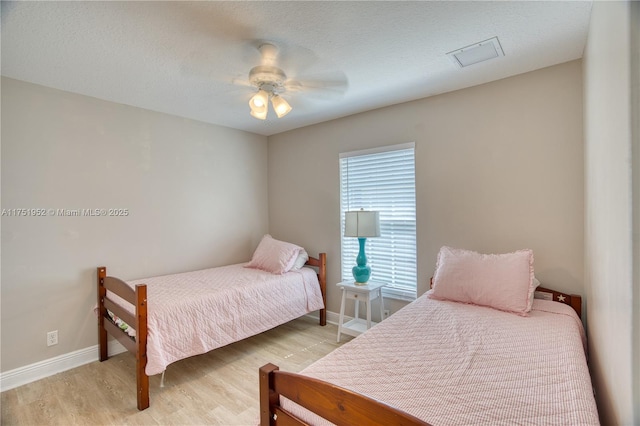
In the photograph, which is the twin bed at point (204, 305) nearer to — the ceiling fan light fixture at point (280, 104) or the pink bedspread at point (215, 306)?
the pink bedspread at point (215, 306)

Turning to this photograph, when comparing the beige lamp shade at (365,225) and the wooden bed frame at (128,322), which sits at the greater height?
the beige lamp shade at (365,225)

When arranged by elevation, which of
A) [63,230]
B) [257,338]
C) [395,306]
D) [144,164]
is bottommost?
[257,338]

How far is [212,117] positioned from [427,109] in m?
2.35

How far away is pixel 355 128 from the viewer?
3471 mm

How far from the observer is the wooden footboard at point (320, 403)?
3.08ft

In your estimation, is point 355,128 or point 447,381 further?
point 355,128

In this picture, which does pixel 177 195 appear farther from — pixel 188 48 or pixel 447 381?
pixel 447 381

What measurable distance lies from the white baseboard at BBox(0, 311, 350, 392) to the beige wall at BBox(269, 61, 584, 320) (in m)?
2.88

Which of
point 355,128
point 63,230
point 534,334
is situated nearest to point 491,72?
point 355,128

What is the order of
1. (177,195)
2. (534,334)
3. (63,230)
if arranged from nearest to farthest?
(534,334), (63,230), (177,195)

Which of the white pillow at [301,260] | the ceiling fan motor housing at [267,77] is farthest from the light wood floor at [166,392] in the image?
the ceiling fan motor housing at [267,77]

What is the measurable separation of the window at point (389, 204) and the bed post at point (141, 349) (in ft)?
7.08

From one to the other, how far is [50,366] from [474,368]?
3269 millimetres

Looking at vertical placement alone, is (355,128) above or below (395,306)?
above
